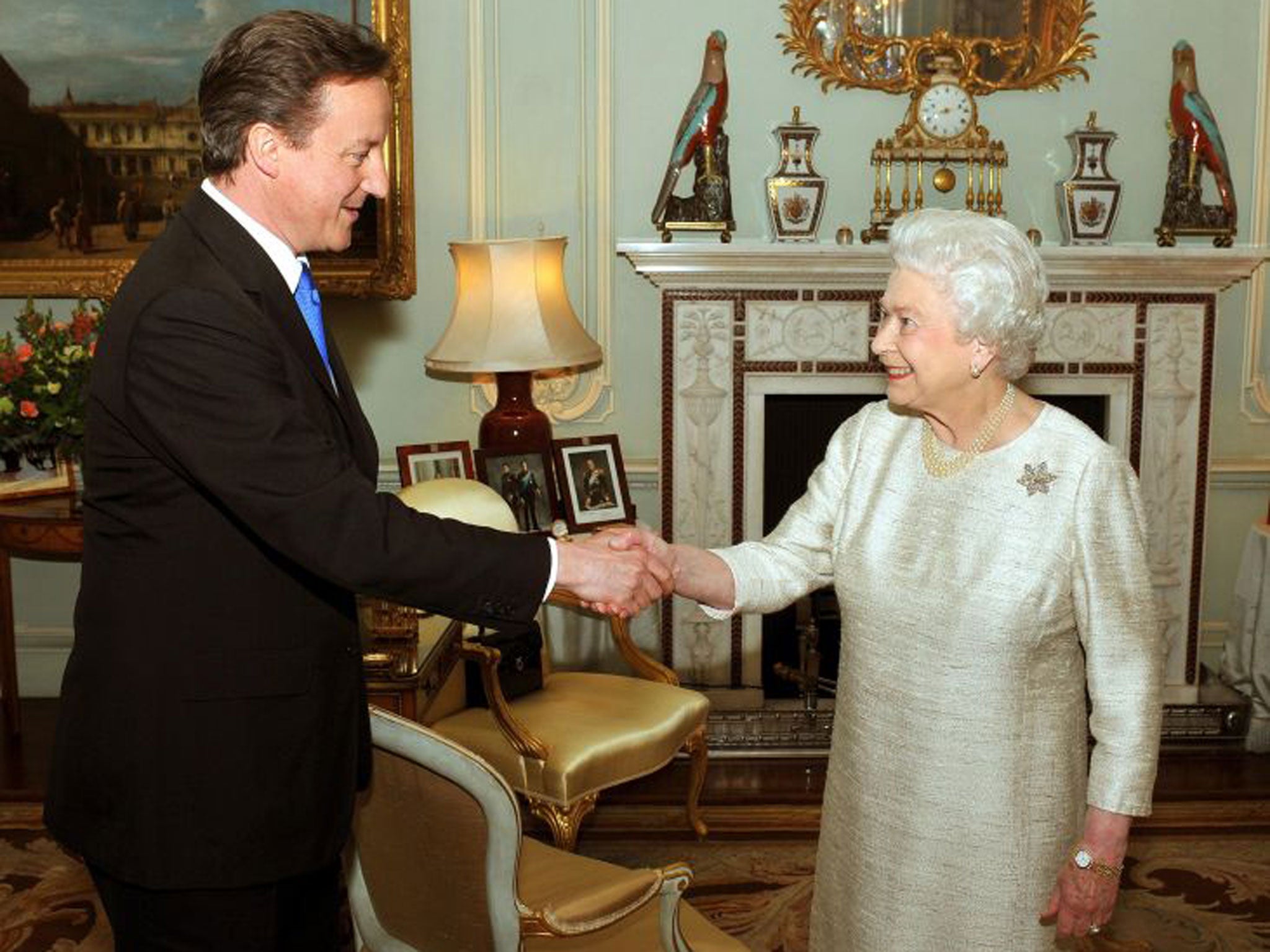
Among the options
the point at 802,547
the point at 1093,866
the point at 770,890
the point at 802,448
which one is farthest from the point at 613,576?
the point at 802,448

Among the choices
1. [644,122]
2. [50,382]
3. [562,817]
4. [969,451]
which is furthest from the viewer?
[644,122]

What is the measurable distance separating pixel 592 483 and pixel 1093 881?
10.5 ft

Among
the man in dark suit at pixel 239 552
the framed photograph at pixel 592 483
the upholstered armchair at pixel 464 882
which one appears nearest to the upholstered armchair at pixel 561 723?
the framed photograph at pixel 592 483

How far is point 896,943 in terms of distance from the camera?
7.80 feet

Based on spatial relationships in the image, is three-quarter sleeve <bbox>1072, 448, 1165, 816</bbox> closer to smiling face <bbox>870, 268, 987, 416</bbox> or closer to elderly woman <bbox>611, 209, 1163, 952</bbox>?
elderly woman <bbox>611, 209, 1163, 952</bbox>

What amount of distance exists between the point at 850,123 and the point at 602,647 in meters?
2.12

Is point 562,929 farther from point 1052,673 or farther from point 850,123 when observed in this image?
point 850,123

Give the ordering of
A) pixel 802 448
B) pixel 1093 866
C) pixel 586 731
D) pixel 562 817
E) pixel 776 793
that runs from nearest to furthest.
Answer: pixel 1093 866, pixel 562 817, pixel 586 731, pixel 776 793, pixel 802 448

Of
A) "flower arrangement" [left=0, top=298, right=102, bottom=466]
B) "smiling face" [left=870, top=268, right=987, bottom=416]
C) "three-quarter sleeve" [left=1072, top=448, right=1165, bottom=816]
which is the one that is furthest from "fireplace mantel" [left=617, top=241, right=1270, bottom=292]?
"three-quarter sleeve" [left=1072, top=448, right=1165, bottom=816]

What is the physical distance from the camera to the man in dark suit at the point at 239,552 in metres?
1.97

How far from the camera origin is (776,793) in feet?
15.6

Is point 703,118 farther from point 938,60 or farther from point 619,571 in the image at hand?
point 619,571

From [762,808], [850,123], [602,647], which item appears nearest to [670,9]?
[850,123]

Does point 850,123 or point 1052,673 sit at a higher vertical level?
point 850,123
